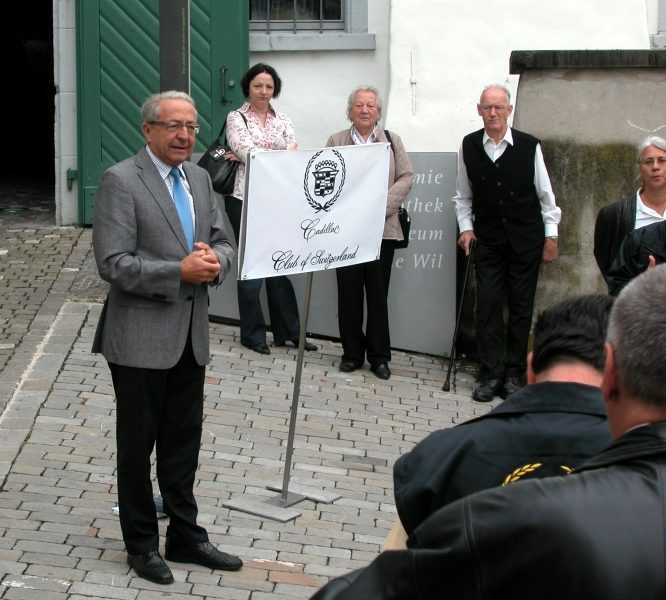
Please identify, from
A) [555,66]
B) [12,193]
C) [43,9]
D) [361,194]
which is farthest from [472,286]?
[43,9]

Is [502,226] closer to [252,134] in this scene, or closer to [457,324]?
[457,324]

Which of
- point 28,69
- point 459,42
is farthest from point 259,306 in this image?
point 28,69

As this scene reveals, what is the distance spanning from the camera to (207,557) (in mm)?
5238

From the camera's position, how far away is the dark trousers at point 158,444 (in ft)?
16.5

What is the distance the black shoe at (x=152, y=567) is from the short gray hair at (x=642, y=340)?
3343mm

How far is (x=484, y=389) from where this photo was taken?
27.1 feet

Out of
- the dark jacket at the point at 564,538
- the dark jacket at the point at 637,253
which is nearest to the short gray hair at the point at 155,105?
the dark jacket at the point at 637,253

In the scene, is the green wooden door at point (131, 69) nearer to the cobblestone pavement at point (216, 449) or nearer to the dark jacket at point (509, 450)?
the cobblestone pavement at point (216, 449)

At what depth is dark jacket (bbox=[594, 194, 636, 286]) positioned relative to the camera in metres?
6.39

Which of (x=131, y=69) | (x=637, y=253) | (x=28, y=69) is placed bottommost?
(x=637, y=253)

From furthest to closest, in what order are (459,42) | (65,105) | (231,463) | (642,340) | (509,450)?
1. (65,105)
2. (459,42)
3. (231,463)
4. (509,450)
5. (642,340)

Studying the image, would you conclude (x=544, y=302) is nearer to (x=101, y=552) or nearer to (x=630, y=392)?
(x=101, y=552)

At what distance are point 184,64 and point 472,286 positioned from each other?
2912 mm

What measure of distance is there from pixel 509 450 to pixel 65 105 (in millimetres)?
9502
